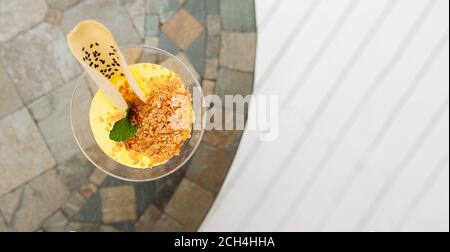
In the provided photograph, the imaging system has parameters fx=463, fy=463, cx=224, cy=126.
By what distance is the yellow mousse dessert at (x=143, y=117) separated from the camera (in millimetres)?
1712

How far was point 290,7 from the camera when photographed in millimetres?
2512

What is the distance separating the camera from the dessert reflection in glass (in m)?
1.74

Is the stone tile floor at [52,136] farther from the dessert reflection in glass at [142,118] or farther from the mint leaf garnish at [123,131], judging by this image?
the mint leaf garnish at [123,131]

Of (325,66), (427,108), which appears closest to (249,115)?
(325,66)

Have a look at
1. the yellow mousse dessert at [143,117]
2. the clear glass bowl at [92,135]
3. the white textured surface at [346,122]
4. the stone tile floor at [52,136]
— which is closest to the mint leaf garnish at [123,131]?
the yellow mousse dessert at [143,117]

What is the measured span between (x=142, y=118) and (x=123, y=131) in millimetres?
92

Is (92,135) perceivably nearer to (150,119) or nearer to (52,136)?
(150,119)

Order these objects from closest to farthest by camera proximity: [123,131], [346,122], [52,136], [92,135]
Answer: [123,131] → [92,135] → [52,136] → [346,122]

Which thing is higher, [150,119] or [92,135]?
[150,119]

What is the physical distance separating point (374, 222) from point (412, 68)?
0.88 meters

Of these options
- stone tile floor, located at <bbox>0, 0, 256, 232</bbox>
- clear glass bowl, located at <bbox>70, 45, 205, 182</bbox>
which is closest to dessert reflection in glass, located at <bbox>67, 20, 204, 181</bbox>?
clear glass bowl, located at <bbox>70, 45, 205, 182</bbox>

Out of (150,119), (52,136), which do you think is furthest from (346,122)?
(52,136)

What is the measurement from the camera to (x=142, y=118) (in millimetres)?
1745
